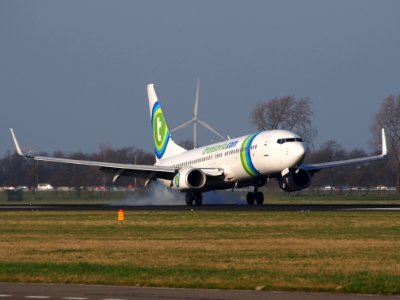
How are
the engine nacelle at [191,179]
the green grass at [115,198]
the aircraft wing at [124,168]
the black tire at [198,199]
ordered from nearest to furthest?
the engine nacelle at [191,179], the black tire at [198,199], the aircraft wing at [124,168], the green grass at [115,198]

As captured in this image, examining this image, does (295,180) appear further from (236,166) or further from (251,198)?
(251,198)

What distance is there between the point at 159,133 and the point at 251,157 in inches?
689

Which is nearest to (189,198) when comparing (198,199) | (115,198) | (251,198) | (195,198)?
(195,198)

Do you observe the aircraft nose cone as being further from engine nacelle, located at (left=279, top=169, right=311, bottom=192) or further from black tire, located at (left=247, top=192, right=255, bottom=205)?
black tire, located at (left=247, top=192, right=255, bottom=205)

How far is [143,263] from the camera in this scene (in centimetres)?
2547

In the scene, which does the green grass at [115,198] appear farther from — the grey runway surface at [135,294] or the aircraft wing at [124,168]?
the grey runway surface at [135,294]

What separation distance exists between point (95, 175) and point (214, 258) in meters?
79.7

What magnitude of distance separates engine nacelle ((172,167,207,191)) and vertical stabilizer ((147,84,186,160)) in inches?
359

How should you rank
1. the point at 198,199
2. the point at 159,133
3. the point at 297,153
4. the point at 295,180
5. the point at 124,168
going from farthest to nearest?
the point at 159,133
the point at 124,168
the point at 198,199
the point at 295,180
the point at 297,153

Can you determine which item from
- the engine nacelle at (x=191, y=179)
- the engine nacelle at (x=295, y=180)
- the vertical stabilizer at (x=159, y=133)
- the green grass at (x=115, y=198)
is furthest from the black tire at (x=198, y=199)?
the vertical stabilizer at (x=159, y=133)

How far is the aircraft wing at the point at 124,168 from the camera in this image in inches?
2687

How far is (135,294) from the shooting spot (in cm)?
1927

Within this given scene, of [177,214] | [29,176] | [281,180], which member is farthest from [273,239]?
[29,176]

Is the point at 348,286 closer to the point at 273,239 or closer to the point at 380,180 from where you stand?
the point at 273,239
